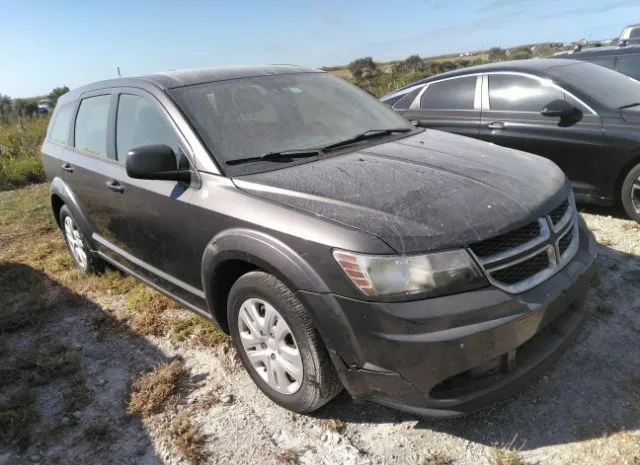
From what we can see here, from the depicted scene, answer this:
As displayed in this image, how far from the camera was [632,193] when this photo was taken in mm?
4750

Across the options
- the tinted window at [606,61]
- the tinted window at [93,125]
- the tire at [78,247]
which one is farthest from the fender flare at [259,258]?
the tinted window at [606,61]

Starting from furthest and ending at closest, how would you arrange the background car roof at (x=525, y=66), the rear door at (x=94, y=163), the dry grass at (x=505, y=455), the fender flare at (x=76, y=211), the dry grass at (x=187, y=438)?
the background car roof at (x=525, y=66), the fender flare at (x=76, y=211), the rear door at (x=94, y=163), the dry grass at (x=187, y=438), the dry grass at (x=505, y=455)

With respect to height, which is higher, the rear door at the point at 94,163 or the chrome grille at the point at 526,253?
the rear door at the point at 94,163

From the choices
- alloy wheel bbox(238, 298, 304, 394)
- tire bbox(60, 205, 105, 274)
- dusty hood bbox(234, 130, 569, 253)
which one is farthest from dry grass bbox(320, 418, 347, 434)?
tire bbox(60, 205, 105, 274)

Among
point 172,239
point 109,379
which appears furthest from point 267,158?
point 109,379

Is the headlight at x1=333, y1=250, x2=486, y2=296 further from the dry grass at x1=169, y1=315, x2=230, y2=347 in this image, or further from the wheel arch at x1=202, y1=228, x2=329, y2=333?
the dry grass at x1=169, y1=315, x2=230, y2=347

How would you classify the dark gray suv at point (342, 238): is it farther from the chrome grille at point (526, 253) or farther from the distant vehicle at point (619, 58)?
the distant vehicle at point (619, 58)

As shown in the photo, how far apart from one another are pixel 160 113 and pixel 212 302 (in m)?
1.21

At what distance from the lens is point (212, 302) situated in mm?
2963

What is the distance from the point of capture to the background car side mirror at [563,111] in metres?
4.97

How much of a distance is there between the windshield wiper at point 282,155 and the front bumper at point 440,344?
959mm

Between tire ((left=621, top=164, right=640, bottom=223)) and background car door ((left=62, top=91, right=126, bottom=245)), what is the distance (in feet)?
14.4

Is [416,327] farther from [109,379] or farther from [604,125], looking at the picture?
[604,125]

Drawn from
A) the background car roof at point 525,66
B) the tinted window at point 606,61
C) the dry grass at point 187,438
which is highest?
the background car roof at point 525,66
